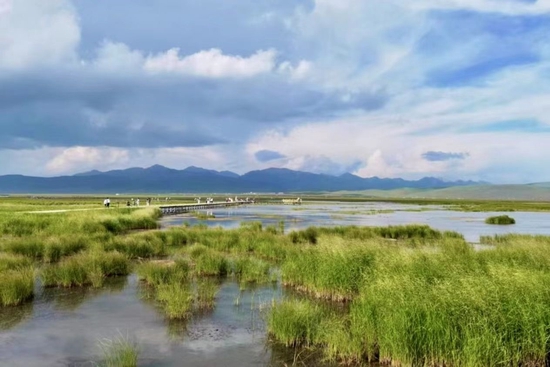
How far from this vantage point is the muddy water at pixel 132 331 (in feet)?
38.4

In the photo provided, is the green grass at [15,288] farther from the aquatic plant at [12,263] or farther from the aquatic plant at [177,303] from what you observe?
the aquatic plant at [177,303]

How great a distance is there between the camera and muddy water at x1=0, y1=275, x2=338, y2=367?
11719 mm

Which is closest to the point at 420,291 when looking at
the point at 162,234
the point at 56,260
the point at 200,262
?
the point at 200,262

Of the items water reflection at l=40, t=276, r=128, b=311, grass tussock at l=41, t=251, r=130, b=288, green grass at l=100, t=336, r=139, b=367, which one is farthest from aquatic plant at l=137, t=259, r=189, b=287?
green grass at l=100, t=336, r=139, b=367

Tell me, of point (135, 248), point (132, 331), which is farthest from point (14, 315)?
point (135, 248)

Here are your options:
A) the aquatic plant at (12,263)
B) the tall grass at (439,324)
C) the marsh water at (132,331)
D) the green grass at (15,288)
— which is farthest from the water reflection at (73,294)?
the tall grass at (439,324)

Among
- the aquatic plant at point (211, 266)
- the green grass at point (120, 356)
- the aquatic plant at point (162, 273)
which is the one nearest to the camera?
the green grass at point (120, 356)

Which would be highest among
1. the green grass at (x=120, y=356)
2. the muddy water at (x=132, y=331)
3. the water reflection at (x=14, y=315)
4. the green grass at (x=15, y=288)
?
the green grass at (x=15, y=288)

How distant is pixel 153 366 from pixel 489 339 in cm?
782

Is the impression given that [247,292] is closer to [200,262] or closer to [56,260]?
[200,262]

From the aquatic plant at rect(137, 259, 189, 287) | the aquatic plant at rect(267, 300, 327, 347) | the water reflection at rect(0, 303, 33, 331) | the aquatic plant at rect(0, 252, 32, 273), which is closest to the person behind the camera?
the aquatic plant at rect(267, 300, 327, 347)

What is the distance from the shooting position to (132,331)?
13.8 meters

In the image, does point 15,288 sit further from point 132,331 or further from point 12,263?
point 132,331

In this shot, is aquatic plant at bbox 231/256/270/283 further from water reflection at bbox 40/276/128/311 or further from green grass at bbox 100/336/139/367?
green grass at bbox 100/336/139/367
